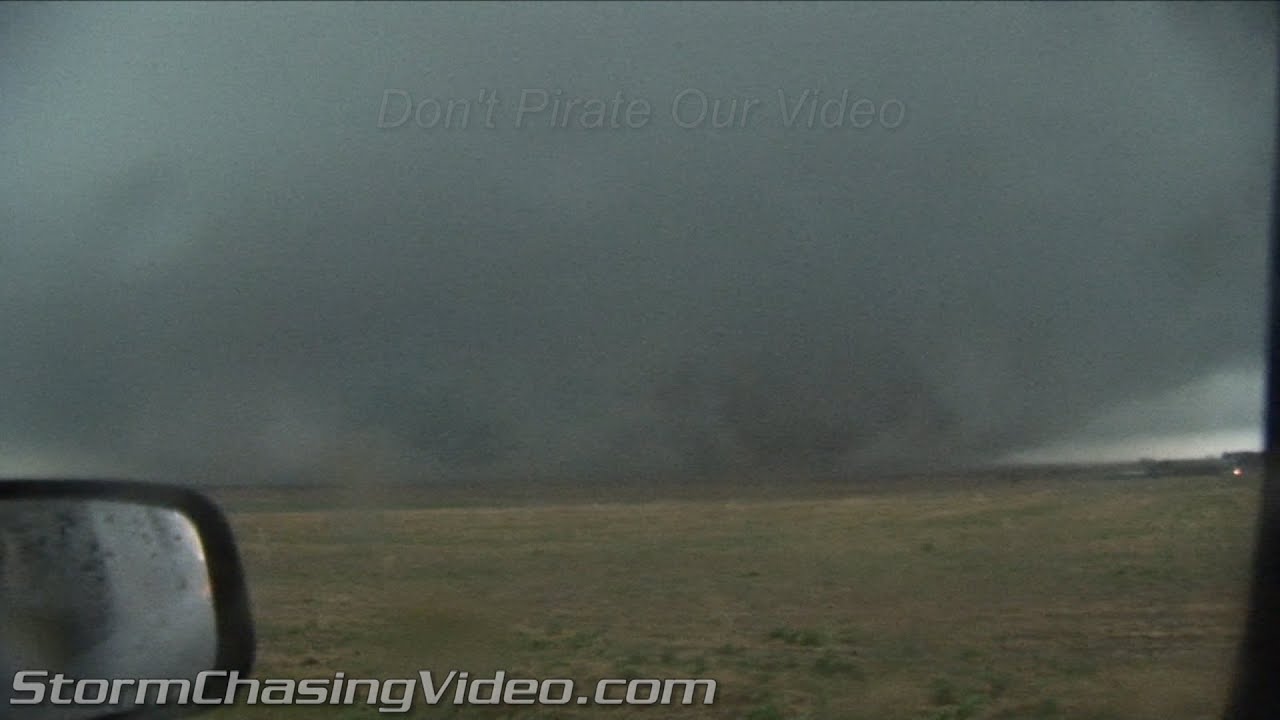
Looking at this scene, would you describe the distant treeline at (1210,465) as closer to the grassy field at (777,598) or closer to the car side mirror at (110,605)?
the grassy field at (777,598)

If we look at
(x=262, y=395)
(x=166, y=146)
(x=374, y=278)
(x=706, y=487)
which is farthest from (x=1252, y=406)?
(x=166, y=146)

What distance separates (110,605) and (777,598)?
6.55 ft

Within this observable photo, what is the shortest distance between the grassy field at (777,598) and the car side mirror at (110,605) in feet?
0.69

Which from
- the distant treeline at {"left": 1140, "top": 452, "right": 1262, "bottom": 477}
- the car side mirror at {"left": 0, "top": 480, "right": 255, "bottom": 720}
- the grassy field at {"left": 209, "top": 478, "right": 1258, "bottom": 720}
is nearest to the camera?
the car side mirror at {"left": 0, "top": 480, "right": 255, "bottom": 720}

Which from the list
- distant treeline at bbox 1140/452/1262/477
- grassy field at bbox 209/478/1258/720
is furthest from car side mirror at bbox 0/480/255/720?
distant treeline at bbox 1140/452/1262/477

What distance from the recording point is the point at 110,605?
144 inches

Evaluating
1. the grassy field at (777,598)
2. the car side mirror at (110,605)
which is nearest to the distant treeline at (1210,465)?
the grassy field at (777,598)

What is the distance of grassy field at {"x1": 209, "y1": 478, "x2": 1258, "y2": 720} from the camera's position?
163 inches

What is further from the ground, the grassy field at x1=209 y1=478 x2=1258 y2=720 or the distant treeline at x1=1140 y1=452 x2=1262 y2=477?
the distant treeline at x1=1140 y1=452 x2=1262 y2=477

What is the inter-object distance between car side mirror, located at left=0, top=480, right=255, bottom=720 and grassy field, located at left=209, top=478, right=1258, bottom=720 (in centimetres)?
21

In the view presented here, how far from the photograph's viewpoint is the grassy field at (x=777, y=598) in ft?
13.6

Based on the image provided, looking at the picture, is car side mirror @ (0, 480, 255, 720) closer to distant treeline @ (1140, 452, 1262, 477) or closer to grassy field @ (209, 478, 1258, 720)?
grassy field @ (209, 478, 1258, 720)

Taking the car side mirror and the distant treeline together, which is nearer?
the car side mirror

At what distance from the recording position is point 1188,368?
4914 mm
